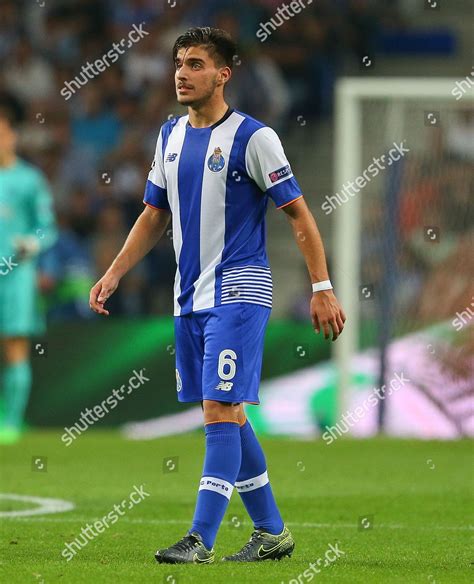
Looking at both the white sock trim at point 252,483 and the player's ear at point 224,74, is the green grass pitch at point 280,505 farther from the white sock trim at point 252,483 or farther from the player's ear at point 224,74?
the player's ear at point 224,74

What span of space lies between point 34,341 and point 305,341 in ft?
8.44

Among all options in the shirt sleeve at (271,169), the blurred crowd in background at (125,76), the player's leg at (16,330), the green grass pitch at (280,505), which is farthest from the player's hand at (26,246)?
the shirt sleeve at (271,169)

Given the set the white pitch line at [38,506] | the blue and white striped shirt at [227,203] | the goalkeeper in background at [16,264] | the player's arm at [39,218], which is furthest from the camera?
the goalkeeper in background at [16,264]

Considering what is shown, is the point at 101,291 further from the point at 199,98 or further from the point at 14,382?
the point at 14,382

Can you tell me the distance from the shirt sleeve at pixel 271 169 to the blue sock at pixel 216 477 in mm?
946

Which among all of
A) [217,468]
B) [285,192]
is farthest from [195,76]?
[217,468]

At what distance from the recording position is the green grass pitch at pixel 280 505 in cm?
570

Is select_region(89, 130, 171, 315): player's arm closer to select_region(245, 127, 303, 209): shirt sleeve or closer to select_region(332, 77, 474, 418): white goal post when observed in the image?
select_region(245, 127, 303, 209): shirt sleeve

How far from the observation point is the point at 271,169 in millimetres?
5895

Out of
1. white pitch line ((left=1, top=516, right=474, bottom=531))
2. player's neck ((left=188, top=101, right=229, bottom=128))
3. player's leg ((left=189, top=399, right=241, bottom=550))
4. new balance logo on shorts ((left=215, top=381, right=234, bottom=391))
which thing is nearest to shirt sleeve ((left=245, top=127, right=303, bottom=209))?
player's neck ((left=188, top=101, right=229, bottom=128))

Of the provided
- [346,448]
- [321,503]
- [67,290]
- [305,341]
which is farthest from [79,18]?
[321,503]

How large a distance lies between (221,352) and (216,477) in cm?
50

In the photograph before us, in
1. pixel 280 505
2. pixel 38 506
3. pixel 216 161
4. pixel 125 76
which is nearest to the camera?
pixel 216 161

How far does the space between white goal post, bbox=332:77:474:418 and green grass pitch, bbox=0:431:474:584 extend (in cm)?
106
